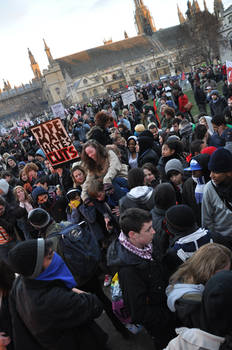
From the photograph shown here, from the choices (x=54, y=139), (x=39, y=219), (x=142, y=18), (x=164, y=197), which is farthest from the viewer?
(x=142, y=18)

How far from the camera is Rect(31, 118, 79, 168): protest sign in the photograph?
4.72 meters

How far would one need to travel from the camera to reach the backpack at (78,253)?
9.45 ft

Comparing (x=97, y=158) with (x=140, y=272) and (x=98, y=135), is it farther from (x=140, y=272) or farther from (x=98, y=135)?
(x=140, y=272)

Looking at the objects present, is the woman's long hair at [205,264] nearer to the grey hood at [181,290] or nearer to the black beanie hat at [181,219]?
the grey hood at [181,290]

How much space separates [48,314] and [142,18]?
375ft

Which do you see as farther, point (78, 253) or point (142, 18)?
point (142, 18)

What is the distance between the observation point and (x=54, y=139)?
4.76m

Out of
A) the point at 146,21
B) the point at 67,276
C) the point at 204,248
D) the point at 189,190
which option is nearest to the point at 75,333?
the point at 67,276

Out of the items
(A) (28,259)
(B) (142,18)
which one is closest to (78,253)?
(A) (28,259)

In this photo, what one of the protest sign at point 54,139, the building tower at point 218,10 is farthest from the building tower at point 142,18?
the protest sign at point 54,139

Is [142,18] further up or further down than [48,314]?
further up

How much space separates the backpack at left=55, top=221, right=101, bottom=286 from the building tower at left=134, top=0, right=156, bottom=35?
105936mm

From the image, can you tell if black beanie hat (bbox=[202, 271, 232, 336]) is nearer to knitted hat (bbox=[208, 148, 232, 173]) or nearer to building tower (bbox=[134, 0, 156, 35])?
knitted hat (bbox=[208, 148, 232, 173])

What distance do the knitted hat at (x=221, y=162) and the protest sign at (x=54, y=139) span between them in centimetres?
271
